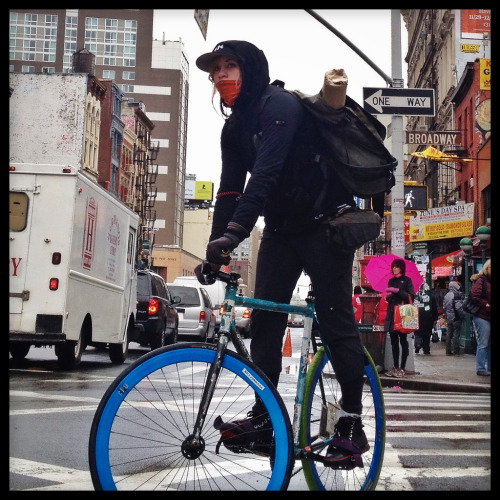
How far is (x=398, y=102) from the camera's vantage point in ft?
41.7

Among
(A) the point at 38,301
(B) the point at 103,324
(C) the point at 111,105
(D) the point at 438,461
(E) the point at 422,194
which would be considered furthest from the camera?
(C) the point at 111,105

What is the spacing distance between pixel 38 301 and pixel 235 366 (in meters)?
9.01

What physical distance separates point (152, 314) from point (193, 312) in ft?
17.9

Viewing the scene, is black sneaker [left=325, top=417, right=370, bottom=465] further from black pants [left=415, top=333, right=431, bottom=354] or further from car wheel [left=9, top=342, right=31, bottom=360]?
black pants [left=415, top=333, right=431, bottom=354]

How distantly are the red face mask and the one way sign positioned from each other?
9163 millimetres

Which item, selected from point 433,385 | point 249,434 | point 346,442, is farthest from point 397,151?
point 249,434

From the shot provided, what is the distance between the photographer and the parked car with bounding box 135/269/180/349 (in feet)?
58.1

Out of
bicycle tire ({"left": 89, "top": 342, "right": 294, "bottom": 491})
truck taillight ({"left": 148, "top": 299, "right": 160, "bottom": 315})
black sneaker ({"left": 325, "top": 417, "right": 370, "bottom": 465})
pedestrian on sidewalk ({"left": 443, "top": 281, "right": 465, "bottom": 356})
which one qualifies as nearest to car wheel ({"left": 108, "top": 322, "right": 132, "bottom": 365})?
truck taillight ({"left": 148, "top": 299, "right": 160, "bottom": 315})

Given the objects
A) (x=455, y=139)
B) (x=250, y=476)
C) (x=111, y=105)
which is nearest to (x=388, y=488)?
(x=250, y=476)

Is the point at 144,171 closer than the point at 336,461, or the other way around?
the point at 336,461

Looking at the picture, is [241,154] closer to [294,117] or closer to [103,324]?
[294,117]

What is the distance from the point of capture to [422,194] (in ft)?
120

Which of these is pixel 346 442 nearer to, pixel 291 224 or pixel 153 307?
pixel 291 224

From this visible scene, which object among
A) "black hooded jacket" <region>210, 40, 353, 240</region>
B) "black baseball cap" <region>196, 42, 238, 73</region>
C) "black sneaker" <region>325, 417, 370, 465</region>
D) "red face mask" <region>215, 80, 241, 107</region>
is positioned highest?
"black baseball cap" <region>196, 42, 238, 73</region>
